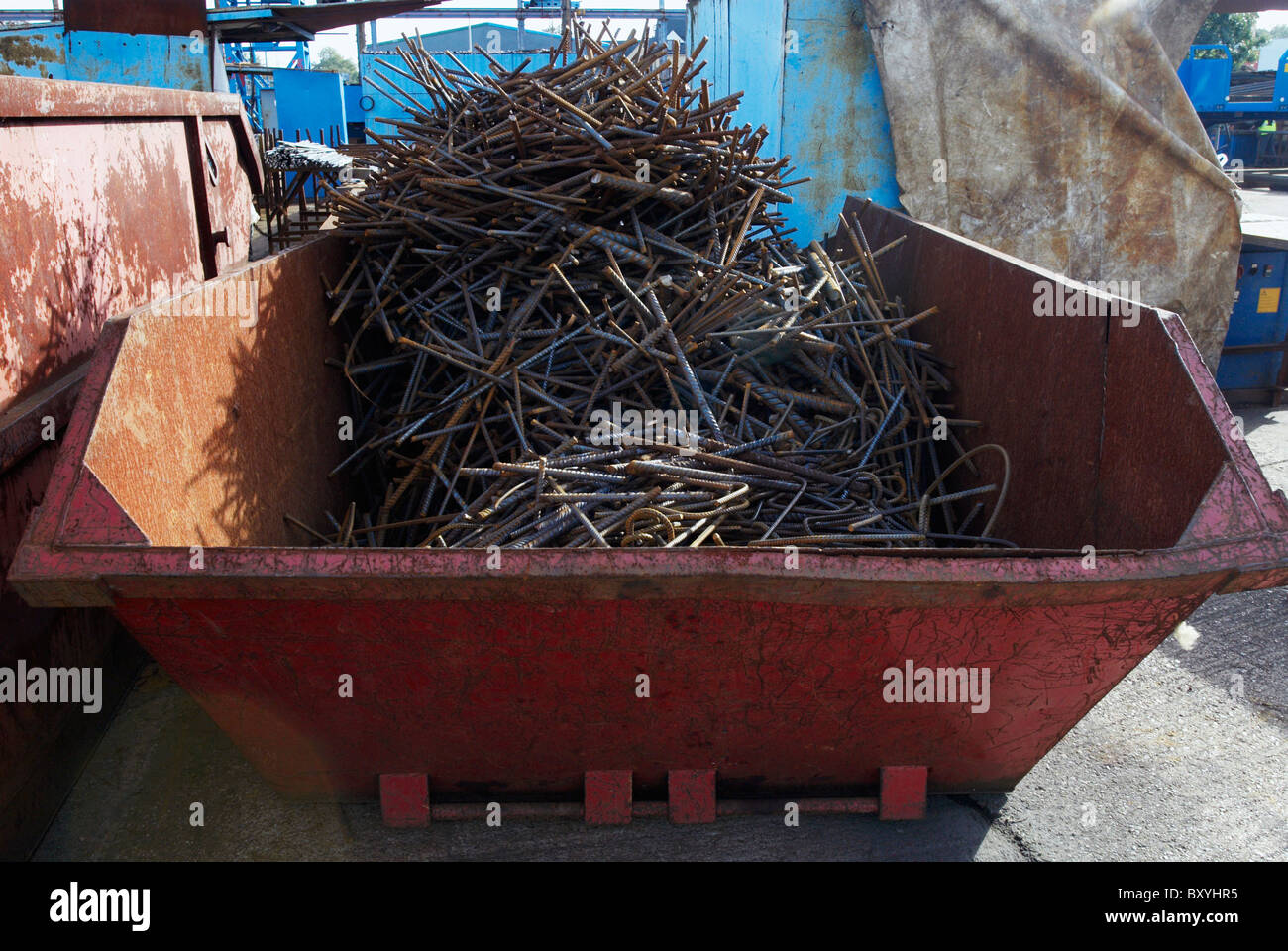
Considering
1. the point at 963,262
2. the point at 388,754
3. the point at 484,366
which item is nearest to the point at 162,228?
the point at 484,366

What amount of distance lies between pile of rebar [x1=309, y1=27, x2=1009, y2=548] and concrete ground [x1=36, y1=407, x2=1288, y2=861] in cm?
77

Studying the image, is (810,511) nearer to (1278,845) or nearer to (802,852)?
(802,852)

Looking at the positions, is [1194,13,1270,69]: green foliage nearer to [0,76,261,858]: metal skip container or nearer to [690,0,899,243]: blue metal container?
[690,0,899,243]: blue metal container

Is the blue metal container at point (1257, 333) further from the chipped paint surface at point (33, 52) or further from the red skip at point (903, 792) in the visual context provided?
the chipped paint surface at point (33, 52)

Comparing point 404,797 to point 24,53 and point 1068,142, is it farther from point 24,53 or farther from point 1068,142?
point 24,53

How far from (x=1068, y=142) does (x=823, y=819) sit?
193 inches

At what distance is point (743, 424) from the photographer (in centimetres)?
302

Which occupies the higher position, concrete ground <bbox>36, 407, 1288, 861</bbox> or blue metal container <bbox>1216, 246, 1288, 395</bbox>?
blue metal container <bbox>1216, 246, 1288, 395</bbox>

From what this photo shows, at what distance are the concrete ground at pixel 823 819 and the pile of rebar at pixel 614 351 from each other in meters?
0.77

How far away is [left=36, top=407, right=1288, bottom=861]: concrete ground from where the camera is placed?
7.82 feet

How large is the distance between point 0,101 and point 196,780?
6.21 feet

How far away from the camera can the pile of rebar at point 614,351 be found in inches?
106

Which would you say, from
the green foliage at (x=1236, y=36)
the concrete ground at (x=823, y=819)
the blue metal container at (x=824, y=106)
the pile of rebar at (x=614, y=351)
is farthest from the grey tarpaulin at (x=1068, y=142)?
the green foliage at (x=1236, y=36)

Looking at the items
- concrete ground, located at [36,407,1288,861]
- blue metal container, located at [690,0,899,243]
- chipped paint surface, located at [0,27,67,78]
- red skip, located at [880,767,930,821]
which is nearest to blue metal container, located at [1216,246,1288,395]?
blue metal container, located at [690,0,899,243]
